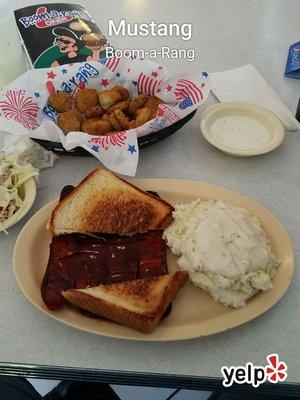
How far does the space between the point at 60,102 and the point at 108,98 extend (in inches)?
5.1

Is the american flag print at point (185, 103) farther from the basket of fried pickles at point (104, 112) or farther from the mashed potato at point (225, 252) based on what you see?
the mashed potato at point (225, 252)

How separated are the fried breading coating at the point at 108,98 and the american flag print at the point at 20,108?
176 mm

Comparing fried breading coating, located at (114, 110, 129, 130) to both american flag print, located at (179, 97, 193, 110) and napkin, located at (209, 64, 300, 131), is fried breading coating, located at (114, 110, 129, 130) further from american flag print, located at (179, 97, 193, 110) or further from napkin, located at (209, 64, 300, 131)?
napkin, located at (209, 64, 300, 131)

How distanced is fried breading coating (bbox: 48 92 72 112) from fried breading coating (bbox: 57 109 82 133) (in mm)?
33

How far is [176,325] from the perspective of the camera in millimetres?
759

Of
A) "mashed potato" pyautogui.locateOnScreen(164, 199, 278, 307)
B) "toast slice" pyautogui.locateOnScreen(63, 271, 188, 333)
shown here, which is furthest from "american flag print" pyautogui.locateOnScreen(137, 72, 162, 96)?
"toast slice" pyautogui.locateOnScreen(63, 271, 188, 333)

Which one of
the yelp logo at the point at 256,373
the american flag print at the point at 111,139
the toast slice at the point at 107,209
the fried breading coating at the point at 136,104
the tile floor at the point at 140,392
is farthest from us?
the tile floor at the point at 140,392

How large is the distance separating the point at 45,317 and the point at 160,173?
46cm

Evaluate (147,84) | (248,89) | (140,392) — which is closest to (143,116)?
(147,84)

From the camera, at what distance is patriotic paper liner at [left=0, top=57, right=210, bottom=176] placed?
104 centimetres

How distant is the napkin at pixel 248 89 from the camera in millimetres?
1246

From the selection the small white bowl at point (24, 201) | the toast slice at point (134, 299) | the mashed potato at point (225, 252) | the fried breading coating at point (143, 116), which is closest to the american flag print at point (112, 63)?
the fried breading coating at point (143, 116)

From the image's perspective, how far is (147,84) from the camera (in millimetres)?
1216

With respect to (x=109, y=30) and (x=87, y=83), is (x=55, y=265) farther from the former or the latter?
(x=109, y=30)
